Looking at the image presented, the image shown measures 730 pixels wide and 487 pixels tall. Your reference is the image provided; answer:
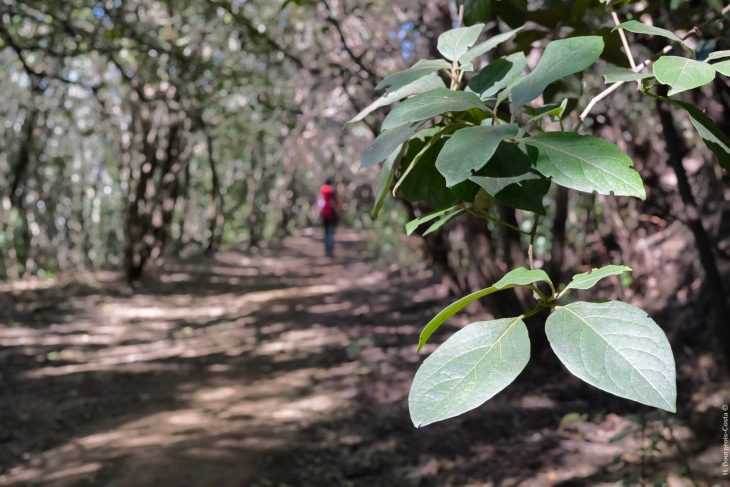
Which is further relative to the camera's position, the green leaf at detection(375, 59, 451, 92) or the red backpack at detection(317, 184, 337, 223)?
the red backpack at detection(317, 184, 337, 223)

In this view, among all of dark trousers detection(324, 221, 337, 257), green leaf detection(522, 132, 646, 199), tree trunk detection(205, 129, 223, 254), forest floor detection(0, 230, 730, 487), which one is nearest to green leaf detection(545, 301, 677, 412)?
green leaf detection(522, 132, 646, 199)

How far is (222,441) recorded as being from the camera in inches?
202

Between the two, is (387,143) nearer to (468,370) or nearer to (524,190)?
(524,190)

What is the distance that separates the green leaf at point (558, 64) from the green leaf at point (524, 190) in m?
0.10

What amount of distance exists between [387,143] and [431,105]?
0.45 feet

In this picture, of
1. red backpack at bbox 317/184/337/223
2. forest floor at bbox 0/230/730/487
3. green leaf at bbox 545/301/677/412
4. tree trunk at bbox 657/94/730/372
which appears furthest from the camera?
red backpack at bbox 317/184/337/223

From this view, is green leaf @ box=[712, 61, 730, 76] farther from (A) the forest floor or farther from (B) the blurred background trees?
(A) the forest floor

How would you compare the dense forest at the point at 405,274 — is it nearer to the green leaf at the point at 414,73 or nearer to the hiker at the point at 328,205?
the green leaf at the point at 414,73

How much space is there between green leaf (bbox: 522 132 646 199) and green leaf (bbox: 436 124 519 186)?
0.21 ft

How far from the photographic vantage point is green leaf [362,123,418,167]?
41.1 inches

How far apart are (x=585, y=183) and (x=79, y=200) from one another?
1507 centimetres

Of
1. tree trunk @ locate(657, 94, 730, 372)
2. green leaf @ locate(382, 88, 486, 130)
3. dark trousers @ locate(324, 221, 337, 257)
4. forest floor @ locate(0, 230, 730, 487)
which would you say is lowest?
forest floor @ locate(0, 230, 730, 487)

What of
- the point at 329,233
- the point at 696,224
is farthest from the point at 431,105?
the point at 329,233

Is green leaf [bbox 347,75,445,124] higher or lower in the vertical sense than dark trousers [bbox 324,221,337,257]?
higher
